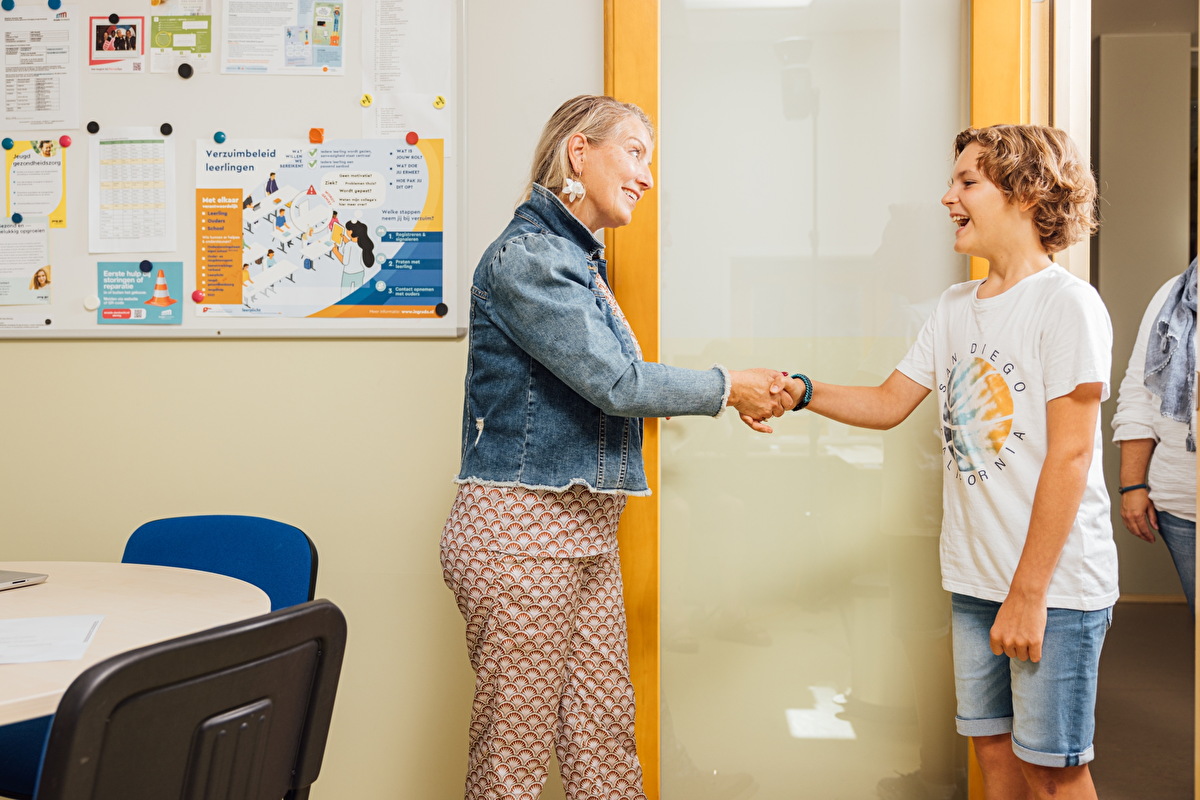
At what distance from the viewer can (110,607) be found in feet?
4.33

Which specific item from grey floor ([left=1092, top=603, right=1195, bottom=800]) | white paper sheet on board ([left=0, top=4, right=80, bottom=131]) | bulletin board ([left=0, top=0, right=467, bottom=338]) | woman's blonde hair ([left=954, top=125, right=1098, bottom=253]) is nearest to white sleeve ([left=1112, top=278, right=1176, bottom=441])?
woman's blonde hair ([left=954, top=125, right=1098, bottom=253])

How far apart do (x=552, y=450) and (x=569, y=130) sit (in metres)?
0.67

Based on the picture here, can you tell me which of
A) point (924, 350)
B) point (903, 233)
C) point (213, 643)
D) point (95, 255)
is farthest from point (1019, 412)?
point (95, 255)

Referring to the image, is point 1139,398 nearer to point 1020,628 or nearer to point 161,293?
point 1020,628

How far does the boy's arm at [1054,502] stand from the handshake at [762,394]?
1.92 feet

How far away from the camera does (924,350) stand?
6.11 ft

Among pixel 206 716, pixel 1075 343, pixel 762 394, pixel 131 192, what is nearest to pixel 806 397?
pixel 762 394

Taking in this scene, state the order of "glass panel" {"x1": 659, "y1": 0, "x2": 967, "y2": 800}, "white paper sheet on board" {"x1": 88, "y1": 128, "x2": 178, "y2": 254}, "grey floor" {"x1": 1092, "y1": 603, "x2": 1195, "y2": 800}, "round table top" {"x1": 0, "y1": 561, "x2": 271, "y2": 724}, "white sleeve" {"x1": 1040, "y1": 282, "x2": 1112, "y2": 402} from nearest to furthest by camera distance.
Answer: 1. "round table top" {"x1": 0, "y1": 561, "x2": 271, "y2": 724}
2. "white sleeve" {"x1": 1040, "y1": 282, "x2": 1112, "y2": 402}
3. "glass panel" {"x1": 659, "y1": 0, "x2": 967, "y2": 800}
4. "white paper sheet on board" {"x1": 88, "y1": 128, "x2": 178, "y2": 254}
5. "grey floor" {"x1": 1092, "y1": 603, "x2": 1195, "y2": 800}

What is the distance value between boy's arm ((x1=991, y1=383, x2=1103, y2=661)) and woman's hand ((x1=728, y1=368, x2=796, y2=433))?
0.59 meters

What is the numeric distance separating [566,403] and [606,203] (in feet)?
1.44

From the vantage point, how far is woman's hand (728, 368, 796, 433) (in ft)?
6.26

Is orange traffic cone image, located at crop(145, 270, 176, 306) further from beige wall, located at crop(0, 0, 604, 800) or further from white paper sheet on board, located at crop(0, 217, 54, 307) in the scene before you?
white paper sheet on board, located at crop(0, 217, 54, 307)

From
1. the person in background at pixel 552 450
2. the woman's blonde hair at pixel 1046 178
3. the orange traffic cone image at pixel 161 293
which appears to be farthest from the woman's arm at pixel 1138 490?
the orange traffic cone image at pixel 161 293

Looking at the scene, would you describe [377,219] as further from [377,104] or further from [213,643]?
[213,643]
